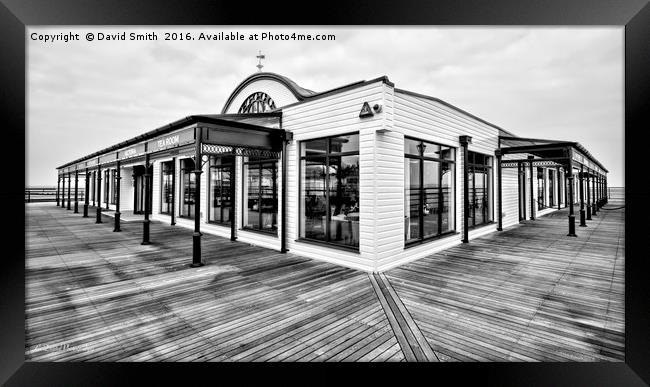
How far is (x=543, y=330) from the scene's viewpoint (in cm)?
344

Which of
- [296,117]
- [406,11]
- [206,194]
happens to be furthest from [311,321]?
[206,194]

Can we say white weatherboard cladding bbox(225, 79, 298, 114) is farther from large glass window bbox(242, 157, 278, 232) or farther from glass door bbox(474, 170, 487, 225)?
glass door bbox(474, 170, 487, 225)

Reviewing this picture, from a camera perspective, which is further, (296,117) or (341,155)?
(296,117)

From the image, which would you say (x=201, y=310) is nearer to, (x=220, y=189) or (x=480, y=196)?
(x=220, y=189)

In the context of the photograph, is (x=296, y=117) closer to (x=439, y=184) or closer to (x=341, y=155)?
(x=341, y=155)

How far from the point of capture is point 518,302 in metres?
4.29

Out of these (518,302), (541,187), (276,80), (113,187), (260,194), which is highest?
(276,80)

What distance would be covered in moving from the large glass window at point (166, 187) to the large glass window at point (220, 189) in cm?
406

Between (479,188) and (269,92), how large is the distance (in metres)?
8.02

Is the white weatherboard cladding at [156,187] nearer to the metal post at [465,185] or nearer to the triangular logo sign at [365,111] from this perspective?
the triangular logo sign at [365,111]

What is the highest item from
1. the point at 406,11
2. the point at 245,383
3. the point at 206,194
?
the point at 406,11

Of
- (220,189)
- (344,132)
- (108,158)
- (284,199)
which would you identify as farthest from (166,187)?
(344,132)

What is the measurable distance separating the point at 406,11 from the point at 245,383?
3.58 m

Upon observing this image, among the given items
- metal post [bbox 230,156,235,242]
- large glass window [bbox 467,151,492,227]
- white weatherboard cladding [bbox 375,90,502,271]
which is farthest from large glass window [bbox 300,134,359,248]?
large glass window [bbox 467,151,492,227]
